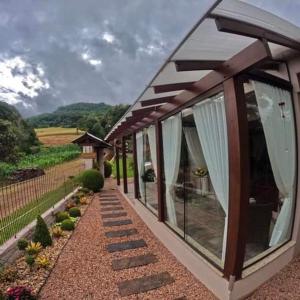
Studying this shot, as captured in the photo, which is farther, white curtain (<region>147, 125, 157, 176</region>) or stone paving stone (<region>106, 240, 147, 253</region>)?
white curtain (<region>147, 125, 157, 176</region>)

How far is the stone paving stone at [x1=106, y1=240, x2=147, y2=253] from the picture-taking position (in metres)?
5.64

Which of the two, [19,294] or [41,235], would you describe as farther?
[41,235]

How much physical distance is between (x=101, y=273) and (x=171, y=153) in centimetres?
248

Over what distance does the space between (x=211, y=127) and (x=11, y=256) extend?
13.2 ft

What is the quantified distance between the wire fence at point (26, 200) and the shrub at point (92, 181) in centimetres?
102

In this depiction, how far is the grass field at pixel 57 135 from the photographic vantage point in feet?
137

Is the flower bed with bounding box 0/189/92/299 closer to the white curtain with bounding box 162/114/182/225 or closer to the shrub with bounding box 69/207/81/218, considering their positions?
the shrub with bounding box 69/207/81/218

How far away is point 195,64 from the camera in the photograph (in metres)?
3.13

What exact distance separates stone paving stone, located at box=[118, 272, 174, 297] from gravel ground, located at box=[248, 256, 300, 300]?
1.22m

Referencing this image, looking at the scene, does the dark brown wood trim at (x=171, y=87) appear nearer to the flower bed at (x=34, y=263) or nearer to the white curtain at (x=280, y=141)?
the white curtain at (x=280, y=141)

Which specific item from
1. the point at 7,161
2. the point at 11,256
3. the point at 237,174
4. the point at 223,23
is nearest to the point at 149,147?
the point at 11,256

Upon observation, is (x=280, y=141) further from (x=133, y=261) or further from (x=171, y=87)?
(x=133, y=261)

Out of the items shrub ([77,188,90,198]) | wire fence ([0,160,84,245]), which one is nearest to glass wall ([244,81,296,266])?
wire fence ([0,160,84,245])

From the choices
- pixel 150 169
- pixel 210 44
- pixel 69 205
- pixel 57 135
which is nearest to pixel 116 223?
pixel 150 169
